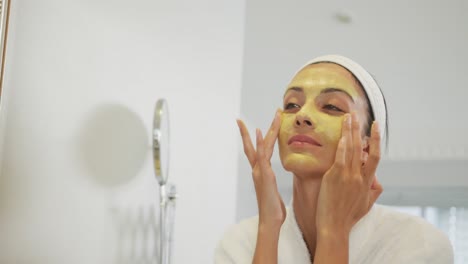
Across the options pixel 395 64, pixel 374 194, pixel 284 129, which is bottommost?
pixel 374 194

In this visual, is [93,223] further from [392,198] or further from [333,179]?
[392,198]

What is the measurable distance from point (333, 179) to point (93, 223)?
1.07m

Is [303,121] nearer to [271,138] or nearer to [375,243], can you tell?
[271,138]

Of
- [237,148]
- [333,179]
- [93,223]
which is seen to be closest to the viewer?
[333,179]

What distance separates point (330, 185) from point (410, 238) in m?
0.16

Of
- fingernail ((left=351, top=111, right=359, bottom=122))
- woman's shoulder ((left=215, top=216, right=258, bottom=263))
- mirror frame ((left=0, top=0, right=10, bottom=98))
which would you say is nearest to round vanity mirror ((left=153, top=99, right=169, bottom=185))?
mirror frame ((left=0, top=0, right=10, bottom=98))

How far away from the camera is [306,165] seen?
749 millimetres

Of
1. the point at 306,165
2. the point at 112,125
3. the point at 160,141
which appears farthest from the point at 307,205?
the point at 112,125

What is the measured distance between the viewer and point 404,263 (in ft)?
2.31

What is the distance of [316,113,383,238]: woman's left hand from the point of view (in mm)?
693

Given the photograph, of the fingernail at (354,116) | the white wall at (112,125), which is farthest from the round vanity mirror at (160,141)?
the fingernail at (354,116)

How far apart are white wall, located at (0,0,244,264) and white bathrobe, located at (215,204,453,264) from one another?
80 cm

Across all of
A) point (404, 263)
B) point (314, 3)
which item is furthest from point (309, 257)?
point (314, 3)

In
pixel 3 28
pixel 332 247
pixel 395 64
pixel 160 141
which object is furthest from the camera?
pixel 395 64
